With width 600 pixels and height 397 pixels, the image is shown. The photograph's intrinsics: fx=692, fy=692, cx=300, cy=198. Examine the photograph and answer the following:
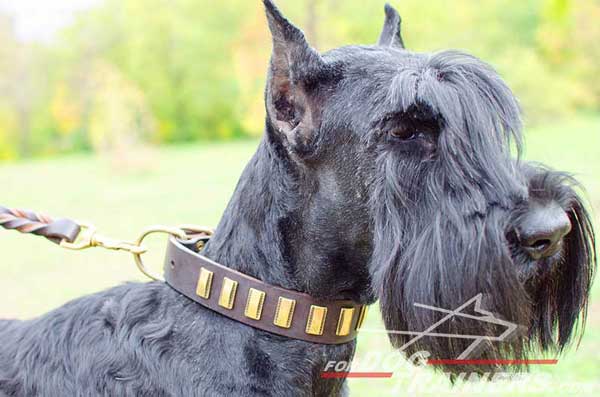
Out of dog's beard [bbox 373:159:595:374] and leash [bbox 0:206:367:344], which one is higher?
dog's beard [bbox 373:159:595:374]

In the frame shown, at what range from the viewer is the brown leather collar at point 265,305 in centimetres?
250

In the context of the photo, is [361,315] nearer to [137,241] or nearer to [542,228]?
[542,228]

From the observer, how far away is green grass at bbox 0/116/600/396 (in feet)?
15.9

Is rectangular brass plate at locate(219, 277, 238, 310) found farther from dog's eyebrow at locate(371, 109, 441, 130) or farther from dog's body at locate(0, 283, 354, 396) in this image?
dog's eyebrow at locate(371, 109, 441, 130)

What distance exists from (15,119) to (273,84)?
48.4 metres

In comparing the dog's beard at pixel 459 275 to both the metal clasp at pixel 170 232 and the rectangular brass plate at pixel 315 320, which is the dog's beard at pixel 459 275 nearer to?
the rectangular brass plate at pixel 315 320

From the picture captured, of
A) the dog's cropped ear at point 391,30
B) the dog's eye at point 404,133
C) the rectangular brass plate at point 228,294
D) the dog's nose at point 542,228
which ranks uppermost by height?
the dog's cropped ear at point 391,30

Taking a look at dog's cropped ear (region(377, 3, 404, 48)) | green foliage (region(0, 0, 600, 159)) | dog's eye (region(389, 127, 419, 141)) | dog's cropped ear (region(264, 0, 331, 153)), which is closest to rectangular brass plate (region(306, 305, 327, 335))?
dog's cropped ear (region(264, 0, 331, 153))

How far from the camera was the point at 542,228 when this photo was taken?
2.15 metres

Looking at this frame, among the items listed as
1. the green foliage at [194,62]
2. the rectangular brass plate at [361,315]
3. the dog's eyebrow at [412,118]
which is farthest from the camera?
the green foliage at [194,62]

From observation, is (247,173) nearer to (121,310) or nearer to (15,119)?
(121,310)

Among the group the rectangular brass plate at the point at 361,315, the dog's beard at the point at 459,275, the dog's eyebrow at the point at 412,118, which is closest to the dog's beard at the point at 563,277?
the dog's beard at the point at 459,275

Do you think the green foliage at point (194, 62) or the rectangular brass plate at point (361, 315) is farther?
the green foliage at point (194, 62)

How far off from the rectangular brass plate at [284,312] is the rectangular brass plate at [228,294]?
166 millimetres
